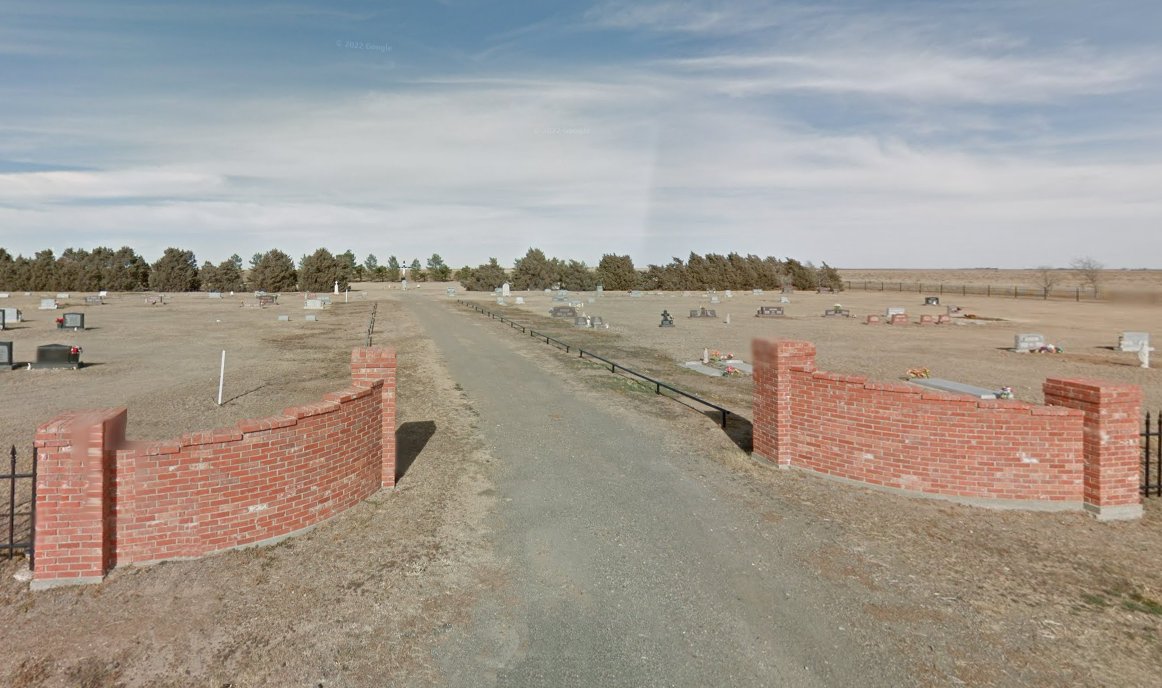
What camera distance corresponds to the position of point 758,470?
10477mm

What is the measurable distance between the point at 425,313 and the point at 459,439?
42.0 m

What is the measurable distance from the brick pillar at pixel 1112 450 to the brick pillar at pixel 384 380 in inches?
412

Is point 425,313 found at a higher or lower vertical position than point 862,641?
higher

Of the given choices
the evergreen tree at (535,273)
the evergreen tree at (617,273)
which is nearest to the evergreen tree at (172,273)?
the evergreen tree at (535,273)

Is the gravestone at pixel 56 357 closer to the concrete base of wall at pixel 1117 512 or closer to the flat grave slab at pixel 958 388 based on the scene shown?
the concrete base of wall at pixel 1117 512

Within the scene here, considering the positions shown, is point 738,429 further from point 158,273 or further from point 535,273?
point 158,273

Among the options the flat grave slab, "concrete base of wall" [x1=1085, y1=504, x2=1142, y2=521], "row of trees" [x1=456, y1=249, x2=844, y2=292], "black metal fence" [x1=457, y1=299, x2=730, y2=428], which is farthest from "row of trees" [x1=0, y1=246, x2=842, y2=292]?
"concrete base of wall" [x1=1085, y1=504, x2=1142, y2=521]

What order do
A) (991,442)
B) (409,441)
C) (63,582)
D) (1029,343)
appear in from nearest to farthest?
(63,582)
(991,442)
(409,441)
(1029,343)

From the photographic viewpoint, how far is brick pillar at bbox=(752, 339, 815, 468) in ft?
33.2

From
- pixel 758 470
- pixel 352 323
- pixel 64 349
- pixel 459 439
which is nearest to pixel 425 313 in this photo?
pixel 352 323

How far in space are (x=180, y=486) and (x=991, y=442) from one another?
1090 centimetres

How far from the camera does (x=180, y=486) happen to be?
6.69 meters

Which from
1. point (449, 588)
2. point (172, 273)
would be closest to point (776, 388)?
point (449, 588)

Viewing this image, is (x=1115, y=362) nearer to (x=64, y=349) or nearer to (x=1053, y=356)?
(x=1053, y=356)
